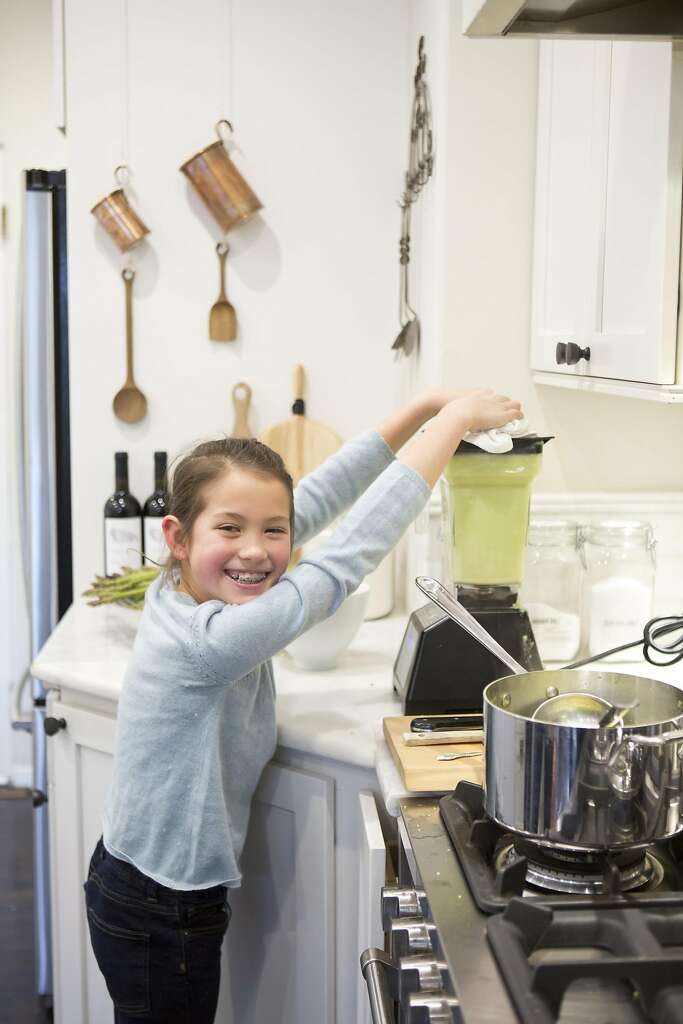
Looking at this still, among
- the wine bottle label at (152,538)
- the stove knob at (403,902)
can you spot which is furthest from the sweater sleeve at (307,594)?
the wine bottle label at (152,538)

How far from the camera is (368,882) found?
4.71 ft

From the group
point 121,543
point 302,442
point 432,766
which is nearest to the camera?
point 432,766

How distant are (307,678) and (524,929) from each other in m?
1.01

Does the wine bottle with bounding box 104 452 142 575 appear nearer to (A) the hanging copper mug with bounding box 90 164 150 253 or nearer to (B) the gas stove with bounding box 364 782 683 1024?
(A) the hanging copper mug with bounding box 90 164 150 253

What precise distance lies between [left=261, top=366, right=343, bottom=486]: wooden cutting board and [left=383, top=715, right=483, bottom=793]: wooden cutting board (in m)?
1.15

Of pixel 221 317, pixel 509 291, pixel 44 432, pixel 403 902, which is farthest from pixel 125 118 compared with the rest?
pixel 403 902

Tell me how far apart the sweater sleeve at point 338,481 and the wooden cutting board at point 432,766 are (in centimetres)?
40

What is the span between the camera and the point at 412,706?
5.27 feet

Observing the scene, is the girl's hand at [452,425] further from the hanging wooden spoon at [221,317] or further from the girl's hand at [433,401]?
the hanging wooden spoon at [221,317]

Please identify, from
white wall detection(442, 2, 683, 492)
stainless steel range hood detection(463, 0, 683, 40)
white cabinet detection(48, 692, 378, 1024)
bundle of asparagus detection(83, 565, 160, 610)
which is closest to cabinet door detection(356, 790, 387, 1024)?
white cabinet detection(48, 692, 378, 1024)

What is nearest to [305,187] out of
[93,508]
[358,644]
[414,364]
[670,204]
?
[414,364]

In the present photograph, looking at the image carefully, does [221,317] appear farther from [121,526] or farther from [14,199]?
[14,199]

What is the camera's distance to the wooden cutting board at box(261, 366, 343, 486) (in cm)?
254

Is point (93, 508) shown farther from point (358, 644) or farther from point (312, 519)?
point (312, 519)
